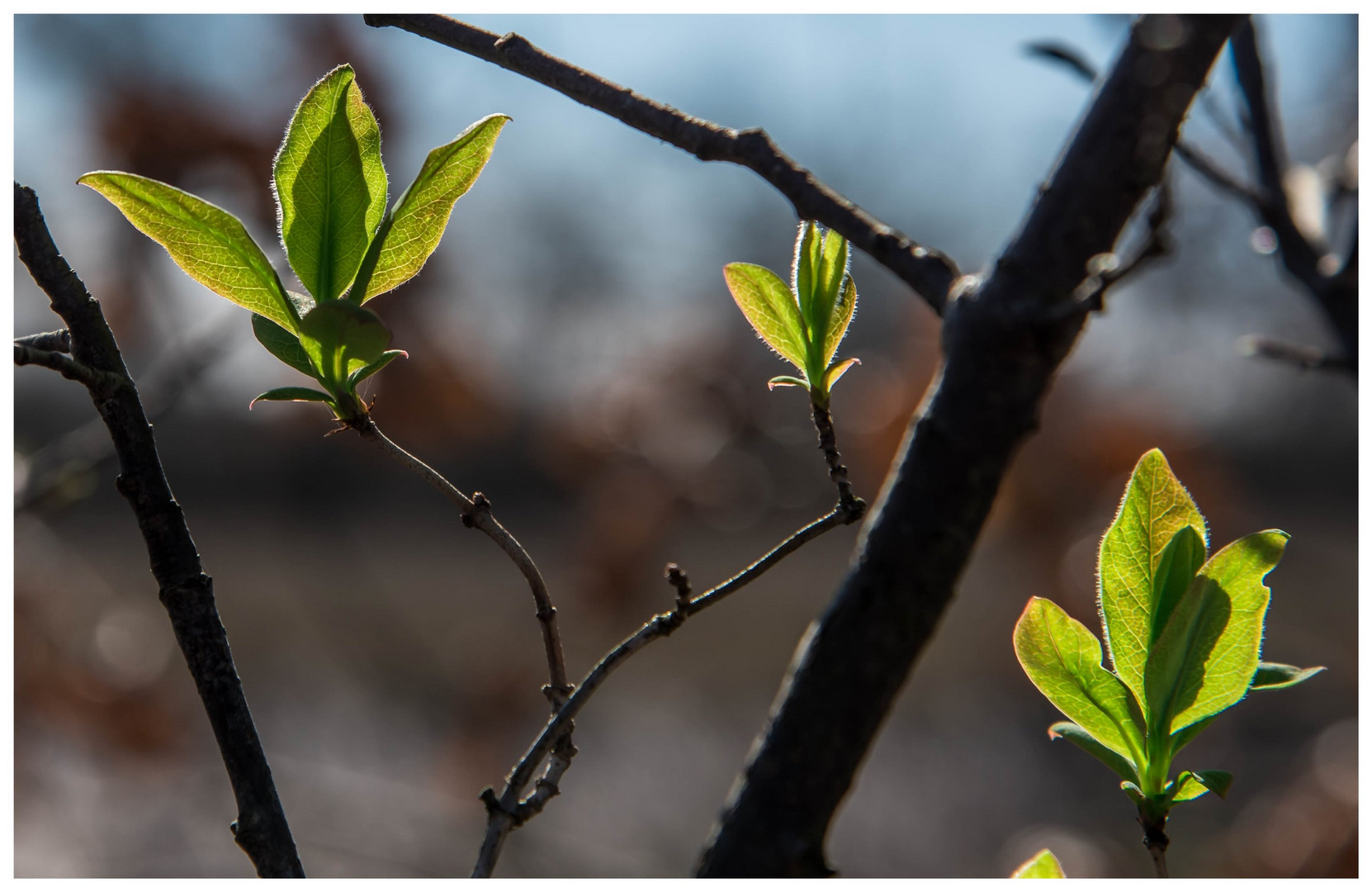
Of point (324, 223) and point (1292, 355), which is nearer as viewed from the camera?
point (324, 223)

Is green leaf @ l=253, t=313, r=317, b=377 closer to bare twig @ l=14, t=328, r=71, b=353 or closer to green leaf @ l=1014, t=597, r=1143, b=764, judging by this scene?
bare twig @ l=14, t=328, r=71, b=353

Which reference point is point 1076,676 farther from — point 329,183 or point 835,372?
point 329,183

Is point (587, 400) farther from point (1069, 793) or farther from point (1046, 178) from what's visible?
point (1069, 793)

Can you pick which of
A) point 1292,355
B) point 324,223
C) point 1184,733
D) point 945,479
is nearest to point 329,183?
point 324,223

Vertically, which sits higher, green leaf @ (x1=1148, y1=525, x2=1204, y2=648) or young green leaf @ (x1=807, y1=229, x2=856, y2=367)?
young green leaf @ (x1=807, y1=229, x2=856, y2=367)

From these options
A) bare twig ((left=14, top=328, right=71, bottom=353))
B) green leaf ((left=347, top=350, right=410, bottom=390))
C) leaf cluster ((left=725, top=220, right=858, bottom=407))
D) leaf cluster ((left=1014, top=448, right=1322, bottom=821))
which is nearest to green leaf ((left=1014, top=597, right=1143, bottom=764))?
leaf cluster ((left=1014, top=448, right=1322, bottom=821))

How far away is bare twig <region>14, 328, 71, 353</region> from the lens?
0.97 feet

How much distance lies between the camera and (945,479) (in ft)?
0.99

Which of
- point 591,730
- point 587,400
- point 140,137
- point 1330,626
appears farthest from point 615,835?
point 1330,626

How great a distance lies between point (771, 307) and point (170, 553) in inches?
8.7

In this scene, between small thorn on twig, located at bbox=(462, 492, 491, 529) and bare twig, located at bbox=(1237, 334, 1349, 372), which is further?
bare twig, located at bbox=(1237, 334, 1349, 372)

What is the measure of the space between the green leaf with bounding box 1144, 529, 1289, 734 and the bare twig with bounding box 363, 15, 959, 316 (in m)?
0.12

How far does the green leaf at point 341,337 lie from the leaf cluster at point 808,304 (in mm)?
128

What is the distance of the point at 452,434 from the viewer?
177 centimetres
